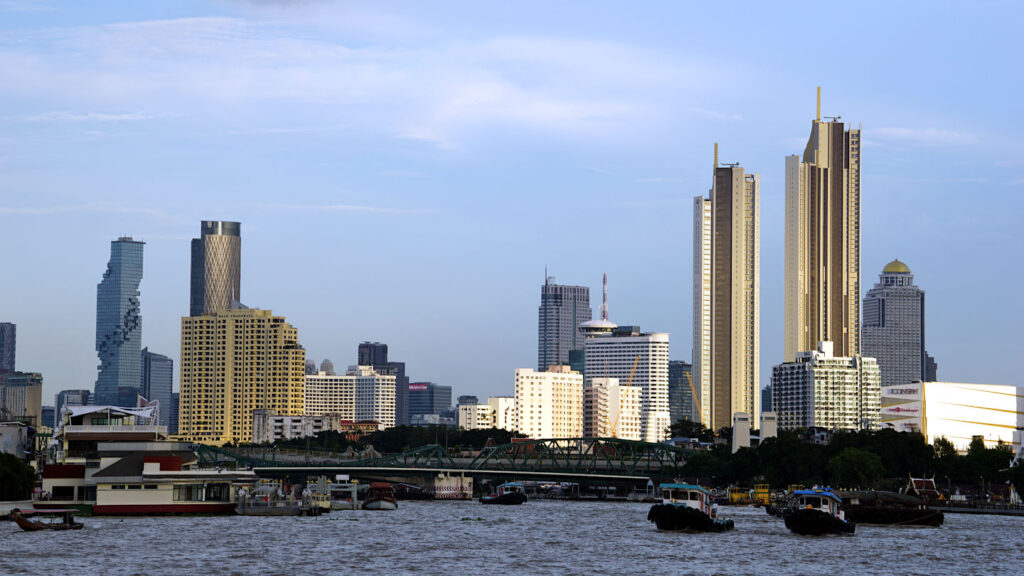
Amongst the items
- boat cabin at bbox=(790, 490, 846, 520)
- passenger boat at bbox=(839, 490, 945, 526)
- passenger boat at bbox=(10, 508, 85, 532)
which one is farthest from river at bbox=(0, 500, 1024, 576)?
passenger boat at bbox=(839, 490, 945, 526)

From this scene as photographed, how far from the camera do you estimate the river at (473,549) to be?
9956 centimetres

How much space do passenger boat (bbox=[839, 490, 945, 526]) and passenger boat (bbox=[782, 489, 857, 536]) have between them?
19472 mm

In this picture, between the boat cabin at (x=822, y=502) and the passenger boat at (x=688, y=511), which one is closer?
the boat cabin at (x=822, y=502)

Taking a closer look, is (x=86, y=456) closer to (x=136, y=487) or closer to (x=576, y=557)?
(x=136, y=487)

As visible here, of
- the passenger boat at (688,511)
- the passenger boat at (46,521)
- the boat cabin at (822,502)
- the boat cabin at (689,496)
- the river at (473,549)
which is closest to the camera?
the river at (473,549)

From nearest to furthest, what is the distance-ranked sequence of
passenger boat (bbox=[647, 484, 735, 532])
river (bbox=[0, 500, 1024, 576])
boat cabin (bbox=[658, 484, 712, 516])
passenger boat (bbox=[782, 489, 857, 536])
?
1. river (bbox=[0, 500, 1024, 576])
2. passenger boat (bbox=[782, 489, 857, 536])
3. boat cabin (bbox=[658, 484, 712, 516])
4. passenger boat (bbox=[647, 484, 735, 532])

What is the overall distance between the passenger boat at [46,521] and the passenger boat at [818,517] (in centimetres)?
6329

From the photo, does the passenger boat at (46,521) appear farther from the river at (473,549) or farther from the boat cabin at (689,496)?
the boat cabin at (689,496)

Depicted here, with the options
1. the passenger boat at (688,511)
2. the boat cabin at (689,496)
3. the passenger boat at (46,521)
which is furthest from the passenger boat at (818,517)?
the passenger boat at (46,521)

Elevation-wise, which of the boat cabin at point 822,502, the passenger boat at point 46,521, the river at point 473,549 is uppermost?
the boat cabin at point 822,502

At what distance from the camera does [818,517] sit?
136m

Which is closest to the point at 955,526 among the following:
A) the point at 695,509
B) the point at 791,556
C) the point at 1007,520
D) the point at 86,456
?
the point at 1007,520

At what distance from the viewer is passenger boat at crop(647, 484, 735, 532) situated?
14138cm

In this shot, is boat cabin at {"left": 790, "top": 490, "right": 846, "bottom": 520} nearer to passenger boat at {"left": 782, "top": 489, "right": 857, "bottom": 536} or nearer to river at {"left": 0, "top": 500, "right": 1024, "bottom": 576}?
passenger boat at {"left": 782, "top": 489, "right": 857, "bottom": 536}
